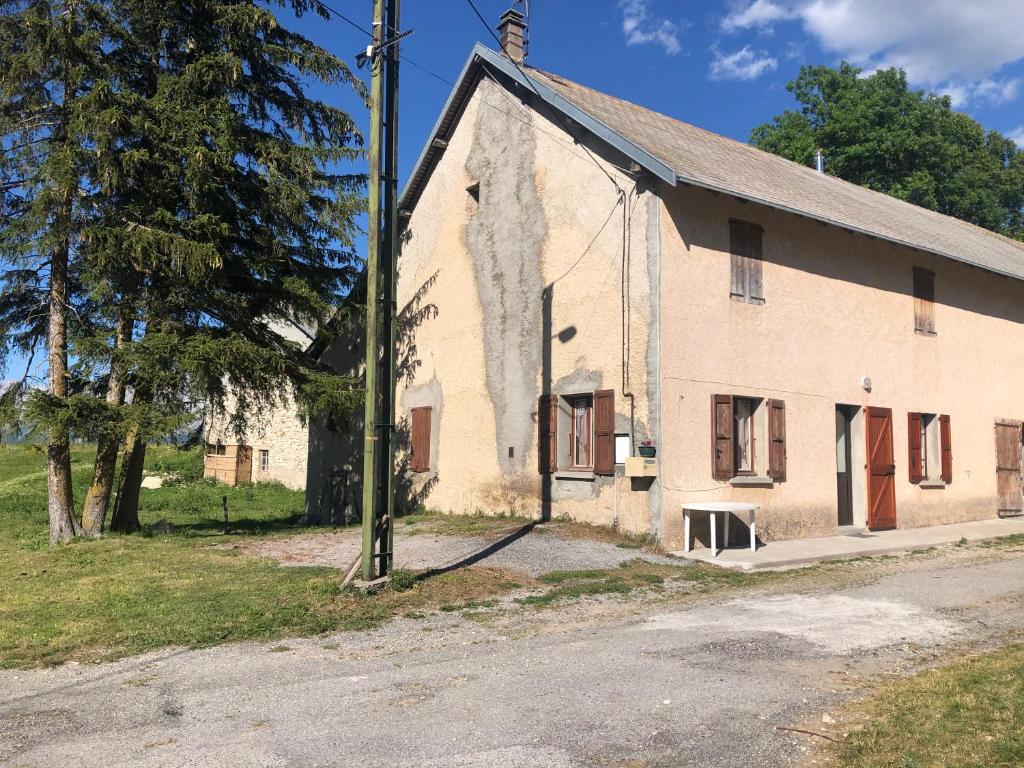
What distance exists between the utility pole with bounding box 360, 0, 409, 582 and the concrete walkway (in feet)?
14.7

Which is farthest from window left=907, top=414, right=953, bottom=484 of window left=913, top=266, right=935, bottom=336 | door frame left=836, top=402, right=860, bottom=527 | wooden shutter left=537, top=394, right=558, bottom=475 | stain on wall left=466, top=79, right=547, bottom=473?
stain on wall left=466, top=79, right=547, bottom=473

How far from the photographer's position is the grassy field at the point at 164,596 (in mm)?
6820

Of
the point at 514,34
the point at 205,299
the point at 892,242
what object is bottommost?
the point at 205,299

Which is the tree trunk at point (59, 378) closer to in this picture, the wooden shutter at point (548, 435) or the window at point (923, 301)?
the wooden shutter at point (548, 435)

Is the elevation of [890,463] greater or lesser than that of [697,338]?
lesser

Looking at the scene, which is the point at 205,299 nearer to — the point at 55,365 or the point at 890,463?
the point at 55,365

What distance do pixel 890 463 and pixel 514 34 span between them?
10.4 m

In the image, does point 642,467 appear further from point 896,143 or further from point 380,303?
point 896,143

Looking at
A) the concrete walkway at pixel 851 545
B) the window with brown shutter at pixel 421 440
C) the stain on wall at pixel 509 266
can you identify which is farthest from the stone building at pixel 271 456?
the concrete walkway at pixel 851 545

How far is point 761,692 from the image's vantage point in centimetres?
527

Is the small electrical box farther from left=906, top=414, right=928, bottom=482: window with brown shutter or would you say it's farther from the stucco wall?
left=906, top=414, right=928, bottom=482: window with brown shutter

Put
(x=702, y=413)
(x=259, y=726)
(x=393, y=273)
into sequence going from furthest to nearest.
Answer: (x=702, y=413) < (x=393, y=273) < (x=259, y=726)

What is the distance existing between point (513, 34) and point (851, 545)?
422 inches

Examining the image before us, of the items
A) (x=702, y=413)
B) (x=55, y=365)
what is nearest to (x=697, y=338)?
(x=702, y=413)
